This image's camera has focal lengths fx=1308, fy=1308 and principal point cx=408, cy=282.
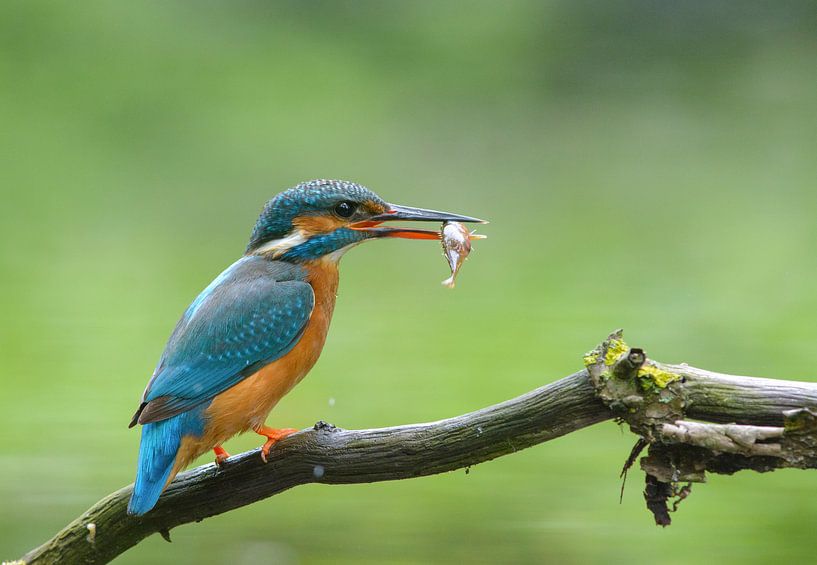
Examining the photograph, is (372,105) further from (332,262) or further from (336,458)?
(336,458)

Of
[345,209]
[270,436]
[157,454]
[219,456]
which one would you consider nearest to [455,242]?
[345,209]

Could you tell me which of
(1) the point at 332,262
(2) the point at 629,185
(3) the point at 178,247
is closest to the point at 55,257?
(3) the point at 178,247

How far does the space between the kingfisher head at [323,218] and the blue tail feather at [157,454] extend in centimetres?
56

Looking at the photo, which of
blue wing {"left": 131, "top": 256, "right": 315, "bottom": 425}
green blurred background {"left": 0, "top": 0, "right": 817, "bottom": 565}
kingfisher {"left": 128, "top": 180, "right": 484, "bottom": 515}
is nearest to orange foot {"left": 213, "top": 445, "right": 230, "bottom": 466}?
kingfisher {"left": 128, "top": 180, "right": 484, "bottom": 515}

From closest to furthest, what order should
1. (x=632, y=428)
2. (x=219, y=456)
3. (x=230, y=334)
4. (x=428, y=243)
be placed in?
1. (x=632, y=428)
2. (x=219, y=456)
3. (x=230, y=334)
4. (x=428, y=243)

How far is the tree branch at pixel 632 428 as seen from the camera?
2268 millimetres

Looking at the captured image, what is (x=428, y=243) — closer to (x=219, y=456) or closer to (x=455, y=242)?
(x=455, y=242)

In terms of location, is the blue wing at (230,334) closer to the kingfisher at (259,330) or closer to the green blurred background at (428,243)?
the kingfisher at (259,330)

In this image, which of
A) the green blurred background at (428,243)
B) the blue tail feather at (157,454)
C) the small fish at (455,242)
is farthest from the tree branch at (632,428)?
the green blurred background at (428,243)

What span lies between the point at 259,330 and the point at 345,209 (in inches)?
15.9

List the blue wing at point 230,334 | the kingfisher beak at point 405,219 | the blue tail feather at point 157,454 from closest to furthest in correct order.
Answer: the blue tail feather at point 157,454 → the blue wing at point 230,334 → the kingfisher beak at point 405,219

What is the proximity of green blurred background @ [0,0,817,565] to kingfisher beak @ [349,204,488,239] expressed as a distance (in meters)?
1.86

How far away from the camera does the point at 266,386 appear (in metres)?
3.20

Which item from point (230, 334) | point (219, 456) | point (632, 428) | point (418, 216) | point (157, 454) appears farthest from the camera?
point (418, 216)
